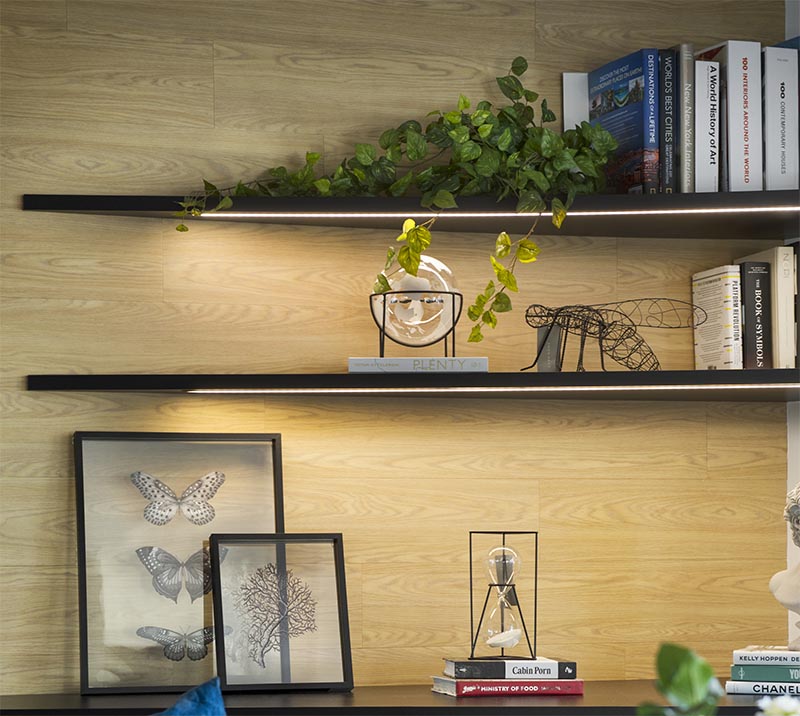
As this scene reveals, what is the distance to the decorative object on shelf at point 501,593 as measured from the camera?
2.32 meters

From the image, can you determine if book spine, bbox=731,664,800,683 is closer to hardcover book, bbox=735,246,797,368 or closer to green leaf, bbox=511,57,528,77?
hardcover book, bbox=735,246,797,368

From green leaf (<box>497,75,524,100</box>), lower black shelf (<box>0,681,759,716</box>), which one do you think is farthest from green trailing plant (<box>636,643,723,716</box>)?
green leaf (<box>497,75,524,100</box>)

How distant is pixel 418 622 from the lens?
2.42 m

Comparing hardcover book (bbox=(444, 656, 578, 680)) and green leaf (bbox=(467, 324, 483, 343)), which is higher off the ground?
green leaf (bbox=(467, 324, 483, 343))

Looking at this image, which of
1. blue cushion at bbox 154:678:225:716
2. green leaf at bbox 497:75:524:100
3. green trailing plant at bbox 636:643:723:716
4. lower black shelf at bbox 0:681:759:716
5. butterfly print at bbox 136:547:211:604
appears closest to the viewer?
green trailing plant at bbox 636:643:723:716

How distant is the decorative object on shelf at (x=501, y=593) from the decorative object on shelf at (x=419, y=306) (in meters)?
0.45

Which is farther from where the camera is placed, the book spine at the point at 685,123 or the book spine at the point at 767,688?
the book spine at the point at 685,123

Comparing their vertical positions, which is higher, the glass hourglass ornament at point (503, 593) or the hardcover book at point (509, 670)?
the glass hourglass ornament at point (503, 593)

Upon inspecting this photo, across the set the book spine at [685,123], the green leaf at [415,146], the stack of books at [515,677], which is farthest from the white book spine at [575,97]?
the stack of books at [515,677]

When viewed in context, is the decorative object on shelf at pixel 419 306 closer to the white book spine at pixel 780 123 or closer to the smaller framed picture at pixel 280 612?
the smaller framed picture at pixel 280 612

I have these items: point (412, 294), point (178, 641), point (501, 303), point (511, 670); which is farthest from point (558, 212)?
point (178, 641)

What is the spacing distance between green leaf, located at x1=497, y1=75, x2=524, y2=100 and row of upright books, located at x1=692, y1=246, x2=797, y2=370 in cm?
59

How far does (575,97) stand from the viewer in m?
2.50

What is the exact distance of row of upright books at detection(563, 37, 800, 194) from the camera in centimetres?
229
